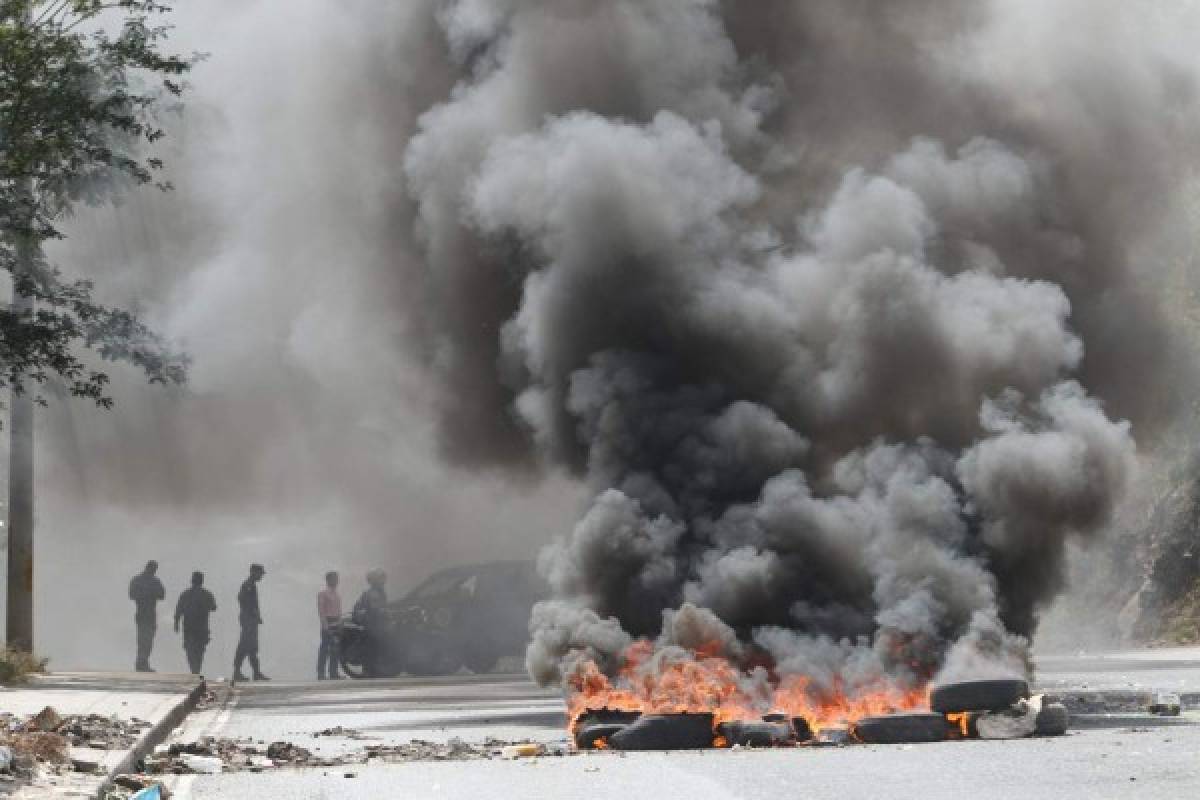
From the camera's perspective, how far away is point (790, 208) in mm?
18000

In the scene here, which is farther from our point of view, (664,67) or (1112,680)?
(1112,680)

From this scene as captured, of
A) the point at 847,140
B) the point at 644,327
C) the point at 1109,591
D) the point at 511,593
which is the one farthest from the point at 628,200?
the point at 1109,591

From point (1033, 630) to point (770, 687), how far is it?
2.89 m

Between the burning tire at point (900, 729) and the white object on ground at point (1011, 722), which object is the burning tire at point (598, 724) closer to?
the burning tire at point (900, 729)

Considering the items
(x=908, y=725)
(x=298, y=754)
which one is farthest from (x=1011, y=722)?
(x=298, y=754)

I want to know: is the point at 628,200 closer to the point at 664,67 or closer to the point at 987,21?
the point at 664,67

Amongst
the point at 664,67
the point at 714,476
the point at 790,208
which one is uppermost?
the point at 664,67

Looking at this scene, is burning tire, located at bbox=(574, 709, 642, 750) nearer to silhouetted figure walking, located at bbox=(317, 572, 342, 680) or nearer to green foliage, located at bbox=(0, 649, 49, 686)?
green foliage, located at bbox=(0, 649, 49, 686)

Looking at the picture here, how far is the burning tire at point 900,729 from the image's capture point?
12688 mm

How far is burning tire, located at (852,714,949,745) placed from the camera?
12.7 m

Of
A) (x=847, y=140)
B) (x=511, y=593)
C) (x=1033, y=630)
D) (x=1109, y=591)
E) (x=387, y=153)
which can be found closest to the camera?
(x=1033, y=630)

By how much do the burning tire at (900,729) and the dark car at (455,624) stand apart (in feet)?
60.9

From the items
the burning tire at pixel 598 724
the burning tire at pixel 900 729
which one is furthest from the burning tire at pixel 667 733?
the burning tire at pixel 900 729

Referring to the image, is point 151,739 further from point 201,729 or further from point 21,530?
point 21,530
